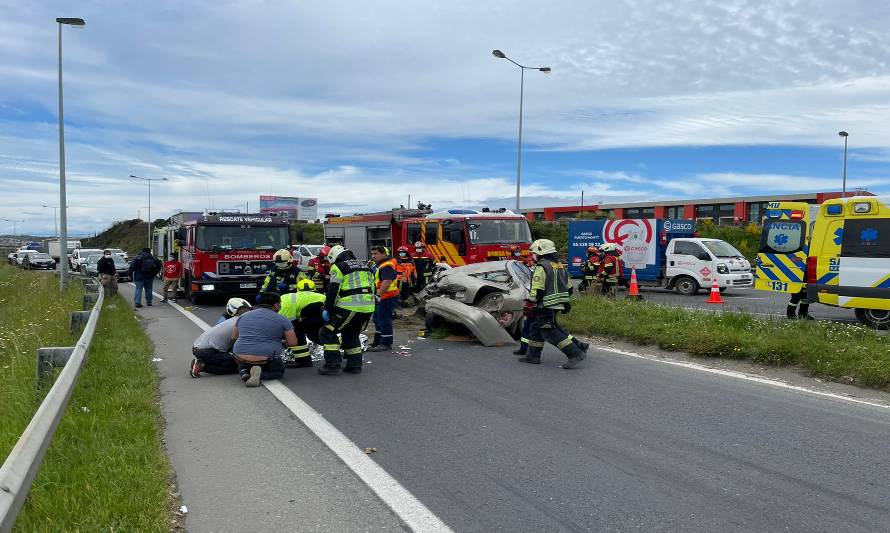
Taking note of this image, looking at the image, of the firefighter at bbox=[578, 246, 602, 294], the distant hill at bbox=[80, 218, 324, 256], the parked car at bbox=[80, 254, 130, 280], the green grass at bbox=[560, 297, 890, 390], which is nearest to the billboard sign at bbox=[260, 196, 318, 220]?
the distant hill at bbox=[80, 218, 324, 256]

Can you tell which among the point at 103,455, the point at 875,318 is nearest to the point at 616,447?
the point at 103,455

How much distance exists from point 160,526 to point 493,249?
14.6 meters

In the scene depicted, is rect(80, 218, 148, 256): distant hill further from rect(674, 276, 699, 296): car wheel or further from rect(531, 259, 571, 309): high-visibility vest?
rect(531, 259, 571, 309): high-visibility vest

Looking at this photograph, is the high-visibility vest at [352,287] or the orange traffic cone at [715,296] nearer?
the high-visibility vest at [352,287]

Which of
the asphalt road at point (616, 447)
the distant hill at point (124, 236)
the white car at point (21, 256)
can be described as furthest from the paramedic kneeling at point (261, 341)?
the distant hill at point (124, 236)

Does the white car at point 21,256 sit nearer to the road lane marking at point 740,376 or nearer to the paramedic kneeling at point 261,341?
the paramedic kneeling at point 261,341

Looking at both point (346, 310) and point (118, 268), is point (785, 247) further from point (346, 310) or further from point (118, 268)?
point (118, 268)

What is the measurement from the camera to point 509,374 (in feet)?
25.7

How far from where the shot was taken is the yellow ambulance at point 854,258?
11461 mm

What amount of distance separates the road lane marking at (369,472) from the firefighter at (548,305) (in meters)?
3.11

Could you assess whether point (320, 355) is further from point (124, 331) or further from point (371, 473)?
point (371, 473)

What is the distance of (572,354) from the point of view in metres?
8.08

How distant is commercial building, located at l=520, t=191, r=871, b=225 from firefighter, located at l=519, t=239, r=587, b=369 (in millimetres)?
39011

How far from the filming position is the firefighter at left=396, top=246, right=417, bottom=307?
1427 centimetres
